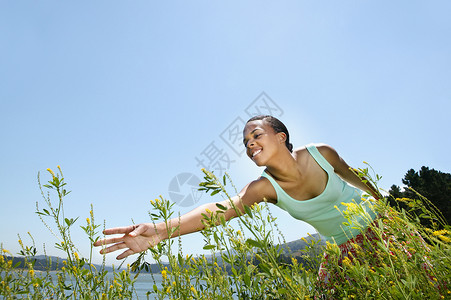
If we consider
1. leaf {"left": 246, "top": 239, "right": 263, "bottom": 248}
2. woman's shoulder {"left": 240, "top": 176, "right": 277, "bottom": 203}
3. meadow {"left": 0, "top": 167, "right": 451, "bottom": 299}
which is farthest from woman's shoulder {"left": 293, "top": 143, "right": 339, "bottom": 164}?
leaf {"left": 246, "top": 239, "right": 263, "bottom": 248}

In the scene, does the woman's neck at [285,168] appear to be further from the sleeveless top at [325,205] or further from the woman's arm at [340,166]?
the woman's arm at [340,166]

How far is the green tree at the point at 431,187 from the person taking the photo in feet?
92.9

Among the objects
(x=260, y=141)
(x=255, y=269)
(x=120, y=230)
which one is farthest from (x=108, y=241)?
(x=260, y=141)

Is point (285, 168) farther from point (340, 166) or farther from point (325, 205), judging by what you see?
point (340, 166)

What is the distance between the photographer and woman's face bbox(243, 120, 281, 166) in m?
3.36

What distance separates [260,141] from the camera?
135 inches

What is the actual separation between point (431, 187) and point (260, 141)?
1376 inches

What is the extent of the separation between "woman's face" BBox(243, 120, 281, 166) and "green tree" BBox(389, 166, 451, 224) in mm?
28531

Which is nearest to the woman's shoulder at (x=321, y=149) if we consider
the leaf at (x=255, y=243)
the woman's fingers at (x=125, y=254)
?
the woman's fingers at (x=125, y=254)

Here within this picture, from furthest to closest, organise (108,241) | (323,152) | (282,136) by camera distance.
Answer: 1. (282,136)
2. (323,152)
3. (108,241)

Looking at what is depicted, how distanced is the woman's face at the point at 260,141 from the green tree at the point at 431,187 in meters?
28.5

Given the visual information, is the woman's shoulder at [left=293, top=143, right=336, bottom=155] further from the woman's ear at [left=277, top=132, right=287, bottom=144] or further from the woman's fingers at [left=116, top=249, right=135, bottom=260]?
the woman's fingers at [left=116, top=249, right=135, bottom=260]

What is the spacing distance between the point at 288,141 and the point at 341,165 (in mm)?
748

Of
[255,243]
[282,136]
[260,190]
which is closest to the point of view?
[255,243]
